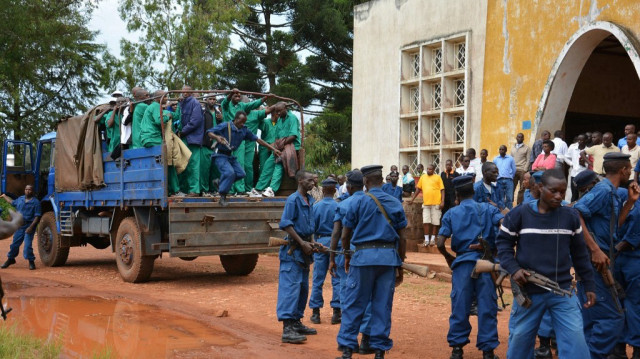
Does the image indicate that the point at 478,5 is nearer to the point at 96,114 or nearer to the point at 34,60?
the point at 96,114

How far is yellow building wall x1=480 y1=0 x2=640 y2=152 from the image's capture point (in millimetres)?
13695

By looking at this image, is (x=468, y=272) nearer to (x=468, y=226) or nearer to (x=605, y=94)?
(x=468, y=226)

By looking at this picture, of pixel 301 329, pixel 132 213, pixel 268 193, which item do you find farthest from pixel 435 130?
pixel 301 329

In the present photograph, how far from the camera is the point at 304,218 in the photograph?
7301 millimetres

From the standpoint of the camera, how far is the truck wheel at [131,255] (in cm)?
1091

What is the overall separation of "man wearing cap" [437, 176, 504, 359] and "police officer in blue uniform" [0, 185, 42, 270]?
9.83m

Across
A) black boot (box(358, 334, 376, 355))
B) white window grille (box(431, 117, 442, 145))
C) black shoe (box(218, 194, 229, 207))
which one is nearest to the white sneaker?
black shoe (box(218, 194, 229, 207))

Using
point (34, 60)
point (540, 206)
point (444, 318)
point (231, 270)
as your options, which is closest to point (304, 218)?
point (444, 318)

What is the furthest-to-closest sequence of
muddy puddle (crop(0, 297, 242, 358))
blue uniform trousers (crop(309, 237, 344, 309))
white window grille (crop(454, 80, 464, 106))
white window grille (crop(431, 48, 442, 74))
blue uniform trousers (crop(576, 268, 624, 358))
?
1. white window grille (crop(431, 48, 442, 74))
2. white window grille (crop(454, 80, 464, 106))
3. blue uniform trousers (crop(309, 237, 344, 309))
4. muddy puddle (crop(0, 297, 242, 358))
5. blue uniform trousers (crop(576, 268, 624, 358))

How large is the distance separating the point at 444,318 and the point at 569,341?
3.83 meters

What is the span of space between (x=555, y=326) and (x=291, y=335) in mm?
2954

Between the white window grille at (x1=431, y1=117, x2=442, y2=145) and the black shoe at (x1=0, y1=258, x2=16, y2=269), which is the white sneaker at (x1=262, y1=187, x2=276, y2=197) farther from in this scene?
the white window grille at (x1=431, y1=117, x2=442, y2=145)

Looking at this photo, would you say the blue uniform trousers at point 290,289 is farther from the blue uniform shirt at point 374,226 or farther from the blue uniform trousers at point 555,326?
the blue uniform trousers at point 555,326

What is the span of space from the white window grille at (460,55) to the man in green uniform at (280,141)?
6009mm
